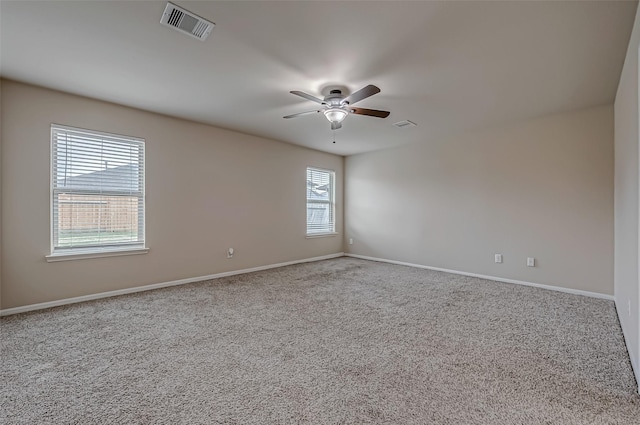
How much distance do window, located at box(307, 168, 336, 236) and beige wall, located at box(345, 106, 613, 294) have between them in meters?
0.97

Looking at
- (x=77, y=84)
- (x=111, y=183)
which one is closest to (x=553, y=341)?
(x=111, y=183)

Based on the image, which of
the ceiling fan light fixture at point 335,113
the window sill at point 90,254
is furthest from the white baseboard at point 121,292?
the ceiling fan light fixture at point 335,113

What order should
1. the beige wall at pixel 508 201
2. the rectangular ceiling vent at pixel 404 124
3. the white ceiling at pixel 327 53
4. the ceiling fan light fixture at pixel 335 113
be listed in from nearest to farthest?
the white ceiling at pixel 327 53
the ceiling fan light fixture at pixel 335 113
the beige wall at pixel 508 201
the rectangular ceiling vent at pixel 404 124

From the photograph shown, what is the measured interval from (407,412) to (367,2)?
252cm

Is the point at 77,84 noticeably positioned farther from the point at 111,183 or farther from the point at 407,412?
the point at 407,412

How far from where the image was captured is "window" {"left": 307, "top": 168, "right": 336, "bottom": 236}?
6.26 metres

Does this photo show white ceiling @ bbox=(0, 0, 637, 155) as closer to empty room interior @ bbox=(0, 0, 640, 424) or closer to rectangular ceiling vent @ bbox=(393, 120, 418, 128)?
empty room interior @ bbox=(0, 0, 640, 424)

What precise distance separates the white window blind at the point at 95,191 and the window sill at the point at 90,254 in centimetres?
5

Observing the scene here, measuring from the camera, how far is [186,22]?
211 centimetres

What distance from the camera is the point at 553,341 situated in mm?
2475

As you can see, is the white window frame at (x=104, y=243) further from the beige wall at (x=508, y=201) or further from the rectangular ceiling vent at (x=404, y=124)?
the beige wall at (x=508, y=201)

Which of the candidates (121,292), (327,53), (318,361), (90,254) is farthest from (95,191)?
(318,361)

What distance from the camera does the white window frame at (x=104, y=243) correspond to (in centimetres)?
331

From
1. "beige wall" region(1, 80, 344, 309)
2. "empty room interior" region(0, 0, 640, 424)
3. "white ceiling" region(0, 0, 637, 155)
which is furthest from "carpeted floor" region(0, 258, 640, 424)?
"white ceiling" region(0, 0, 637, 155)
